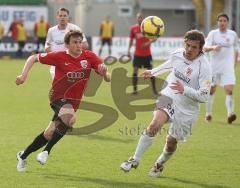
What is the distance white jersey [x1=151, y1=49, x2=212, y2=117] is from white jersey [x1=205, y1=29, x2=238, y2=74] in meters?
5.89

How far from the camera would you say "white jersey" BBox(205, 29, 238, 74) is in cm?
1480

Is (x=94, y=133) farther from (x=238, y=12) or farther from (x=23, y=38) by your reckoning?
(x=238, y=12)

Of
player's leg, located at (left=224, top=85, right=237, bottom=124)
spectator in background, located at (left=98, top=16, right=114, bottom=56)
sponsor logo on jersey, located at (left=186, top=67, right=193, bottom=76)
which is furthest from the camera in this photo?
spectator in background, located at (left=98, top=16, right=114, bottom=56)

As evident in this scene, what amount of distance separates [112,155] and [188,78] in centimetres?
235

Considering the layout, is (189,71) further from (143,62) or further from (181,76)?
(143,62)

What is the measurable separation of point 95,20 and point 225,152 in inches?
1331

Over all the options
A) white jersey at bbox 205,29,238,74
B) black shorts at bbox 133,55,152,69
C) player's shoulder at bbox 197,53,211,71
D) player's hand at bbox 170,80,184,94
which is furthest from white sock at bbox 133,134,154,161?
black shorts at bbox 133,55,152,69

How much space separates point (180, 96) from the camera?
29.2 feet

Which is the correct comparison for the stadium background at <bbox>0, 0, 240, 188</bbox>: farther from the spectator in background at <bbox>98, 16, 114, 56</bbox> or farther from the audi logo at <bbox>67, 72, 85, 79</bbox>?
the spectator in background at <bbox>98, 16, 114, 56</bbox>

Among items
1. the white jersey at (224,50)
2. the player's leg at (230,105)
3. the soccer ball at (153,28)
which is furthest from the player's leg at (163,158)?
the white jersey at (224,50)

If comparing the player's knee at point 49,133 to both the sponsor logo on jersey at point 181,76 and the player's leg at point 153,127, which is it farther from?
the sponsor logo on jersey at point 181,76

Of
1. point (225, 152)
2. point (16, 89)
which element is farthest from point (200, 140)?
point (16, 89)

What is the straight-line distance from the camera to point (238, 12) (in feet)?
143

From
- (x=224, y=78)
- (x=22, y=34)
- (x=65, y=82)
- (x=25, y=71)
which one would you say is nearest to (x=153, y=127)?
(x=65, y=82)
